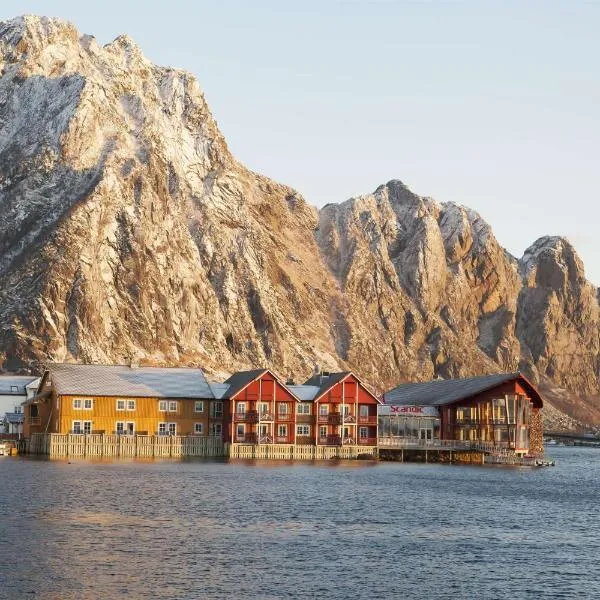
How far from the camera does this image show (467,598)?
4678 cm

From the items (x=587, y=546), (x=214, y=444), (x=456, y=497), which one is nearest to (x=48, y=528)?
(x=587, y=546)

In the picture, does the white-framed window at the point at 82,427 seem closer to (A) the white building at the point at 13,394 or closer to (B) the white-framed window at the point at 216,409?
(B) the white-framed window at the point at 216,409

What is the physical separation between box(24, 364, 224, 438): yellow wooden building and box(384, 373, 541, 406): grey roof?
99.9 ft

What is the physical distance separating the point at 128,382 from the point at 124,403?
3060mm

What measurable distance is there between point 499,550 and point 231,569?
16648mm

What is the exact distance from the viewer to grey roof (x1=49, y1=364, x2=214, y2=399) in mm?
128375

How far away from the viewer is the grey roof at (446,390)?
461 feet

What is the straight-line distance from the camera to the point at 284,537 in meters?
61.7

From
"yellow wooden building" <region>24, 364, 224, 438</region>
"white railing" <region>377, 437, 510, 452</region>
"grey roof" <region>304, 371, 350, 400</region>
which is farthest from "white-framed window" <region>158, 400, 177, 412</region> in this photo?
"white railing" <region>377, 437, 510, 452</region>

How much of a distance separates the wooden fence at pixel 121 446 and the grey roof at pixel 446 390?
31.5 m

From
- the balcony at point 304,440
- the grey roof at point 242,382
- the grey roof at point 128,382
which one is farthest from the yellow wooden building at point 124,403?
the balcony at point 304,440

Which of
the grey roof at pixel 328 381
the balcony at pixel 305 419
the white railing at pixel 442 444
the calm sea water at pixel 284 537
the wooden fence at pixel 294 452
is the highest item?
the grey roof at pixel 328 381

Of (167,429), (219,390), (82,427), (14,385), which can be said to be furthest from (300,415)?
(14,385)

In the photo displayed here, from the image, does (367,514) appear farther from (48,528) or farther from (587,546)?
(48,528)
